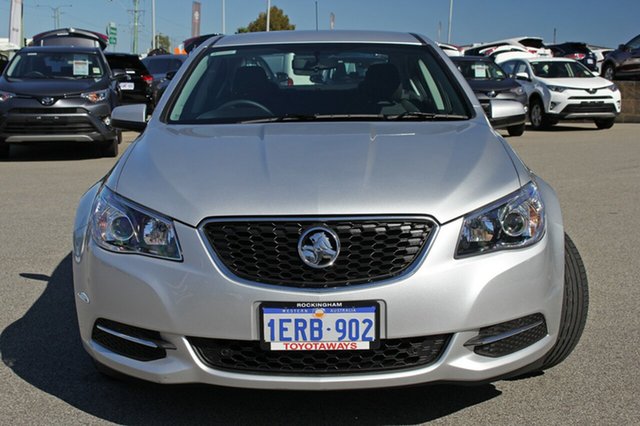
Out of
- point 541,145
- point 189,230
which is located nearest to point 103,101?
point 541,145

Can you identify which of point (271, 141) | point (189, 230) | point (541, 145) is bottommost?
point (541, 145)

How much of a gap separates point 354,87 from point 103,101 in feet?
27.8

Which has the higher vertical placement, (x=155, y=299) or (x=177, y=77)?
(x=177, y=77)

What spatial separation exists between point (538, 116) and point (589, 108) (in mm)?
1114

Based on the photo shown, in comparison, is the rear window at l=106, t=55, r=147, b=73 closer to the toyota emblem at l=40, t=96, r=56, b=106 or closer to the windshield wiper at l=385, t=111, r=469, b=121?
the toyota emblem at l=40, t=96, r=56, b=106

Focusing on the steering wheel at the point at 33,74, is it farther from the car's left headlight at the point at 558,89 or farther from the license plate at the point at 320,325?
the license plate at the point at 320,325

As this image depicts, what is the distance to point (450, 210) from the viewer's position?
301 cm

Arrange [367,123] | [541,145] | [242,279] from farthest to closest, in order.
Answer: [541,145], [367,123], [242,279]

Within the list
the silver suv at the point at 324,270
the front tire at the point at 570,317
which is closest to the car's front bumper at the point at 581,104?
the front tire at the point at 570,317

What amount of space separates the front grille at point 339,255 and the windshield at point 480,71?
49.4 ft

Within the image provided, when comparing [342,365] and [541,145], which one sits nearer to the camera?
[342,365]

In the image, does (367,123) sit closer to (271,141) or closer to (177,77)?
(271,141)

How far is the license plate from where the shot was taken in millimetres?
2896

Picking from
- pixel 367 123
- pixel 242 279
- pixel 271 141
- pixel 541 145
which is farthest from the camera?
pixel 541 145
